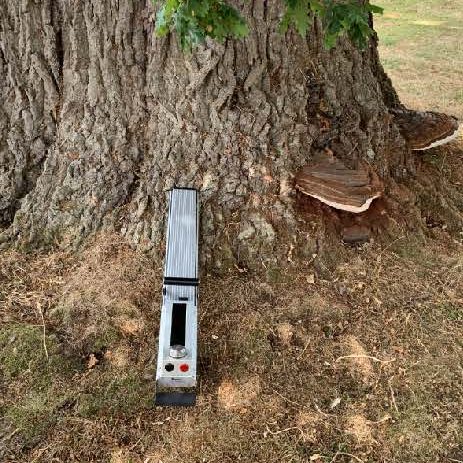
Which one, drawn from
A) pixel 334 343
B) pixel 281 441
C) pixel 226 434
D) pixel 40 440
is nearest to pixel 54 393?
pixel 40 440

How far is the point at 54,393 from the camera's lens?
2.73m

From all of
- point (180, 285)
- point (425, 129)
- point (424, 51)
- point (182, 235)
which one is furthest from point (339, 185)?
point (424, 51)

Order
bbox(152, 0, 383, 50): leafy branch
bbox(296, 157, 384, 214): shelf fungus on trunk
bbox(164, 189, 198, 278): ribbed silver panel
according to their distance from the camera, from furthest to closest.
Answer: bbox(296, 157, 384, 214): shelf fungus on trunk → bbox(164, 189, 198, 278): ribbed silver panel → bbox(152, 0, 383, 50): leafy branch

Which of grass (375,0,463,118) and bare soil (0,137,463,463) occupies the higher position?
grass (375,0,463,118)

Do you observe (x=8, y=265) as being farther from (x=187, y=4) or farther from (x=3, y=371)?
(x=187, y=4)

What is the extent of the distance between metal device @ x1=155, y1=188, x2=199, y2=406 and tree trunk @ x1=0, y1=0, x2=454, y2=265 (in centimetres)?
19

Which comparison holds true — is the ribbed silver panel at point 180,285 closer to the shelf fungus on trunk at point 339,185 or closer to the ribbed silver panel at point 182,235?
the ribbed silver panel at point 182,235

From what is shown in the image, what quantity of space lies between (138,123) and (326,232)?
1.38 metres

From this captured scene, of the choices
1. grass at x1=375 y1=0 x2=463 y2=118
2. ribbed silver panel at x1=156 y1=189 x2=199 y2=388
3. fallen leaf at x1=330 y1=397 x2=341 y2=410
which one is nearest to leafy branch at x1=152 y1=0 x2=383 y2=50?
ribbed silver panel at x1=156 y1=189 x2=199 y2=388

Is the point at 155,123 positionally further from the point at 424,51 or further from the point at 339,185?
the point at 424,51

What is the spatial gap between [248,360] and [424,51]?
313 inches

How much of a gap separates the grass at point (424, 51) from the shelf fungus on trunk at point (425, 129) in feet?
8.85

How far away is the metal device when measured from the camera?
2.56 meters

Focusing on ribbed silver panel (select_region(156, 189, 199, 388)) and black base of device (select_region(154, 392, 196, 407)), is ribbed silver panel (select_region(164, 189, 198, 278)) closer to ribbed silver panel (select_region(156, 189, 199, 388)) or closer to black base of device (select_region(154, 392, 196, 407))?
ribbed silver panel (select_region(156, 189, 199, 388))
